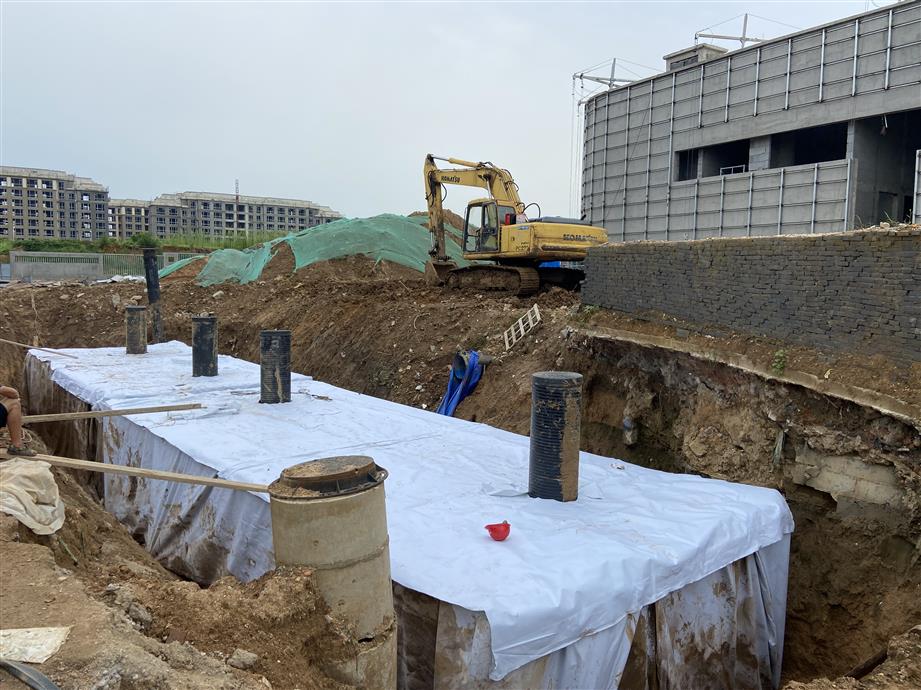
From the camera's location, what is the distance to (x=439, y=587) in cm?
355

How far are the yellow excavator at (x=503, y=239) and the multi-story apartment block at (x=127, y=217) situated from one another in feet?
257

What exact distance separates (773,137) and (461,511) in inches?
719

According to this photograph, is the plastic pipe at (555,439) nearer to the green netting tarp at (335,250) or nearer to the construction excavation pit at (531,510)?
the construction excavation pit at (531,510)

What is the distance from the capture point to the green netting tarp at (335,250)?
20031 mm

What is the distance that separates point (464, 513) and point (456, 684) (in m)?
1.29

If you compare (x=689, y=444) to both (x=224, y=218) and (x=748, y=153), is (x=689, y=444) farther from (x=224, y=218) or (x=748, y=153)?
(x=224, y=218)

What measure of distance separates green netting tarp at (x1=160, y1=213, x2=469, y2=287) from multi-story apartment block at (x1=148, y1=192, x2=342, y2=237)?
65120 mm

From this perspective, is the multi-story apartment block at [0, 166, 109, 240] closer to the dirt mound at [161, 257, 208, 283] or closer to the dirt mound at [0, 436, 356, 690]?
the dirt mound at [161, 257, 208, 283]

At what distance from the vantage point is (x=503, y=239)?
1422cm

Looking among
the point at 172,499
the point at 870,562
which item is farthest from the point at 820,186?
the point at 172,499

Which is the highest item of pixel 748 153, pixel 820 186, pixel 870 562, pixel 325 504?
pixel 748 153

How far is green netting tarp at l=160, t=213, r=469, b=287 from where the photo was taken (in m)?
20.0

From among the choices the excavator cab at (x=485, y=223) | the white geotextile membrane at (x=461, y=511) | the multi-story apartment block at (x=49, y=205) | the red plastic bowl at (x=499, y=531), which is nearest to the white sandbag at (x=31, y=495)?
the white geotextile membrane at (x=461, y=511)

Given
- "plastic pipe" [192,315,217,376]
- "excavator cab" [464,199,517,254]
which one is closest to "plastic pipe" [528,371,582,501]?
"plastic pipe" [192,315,217,376]
